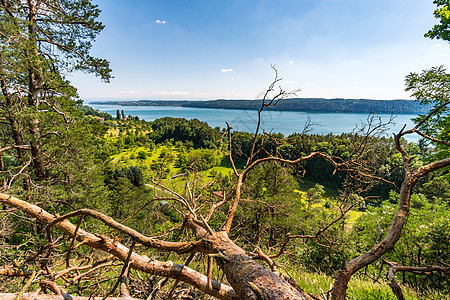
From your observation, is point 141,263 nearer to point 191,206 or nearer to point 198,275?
point 198,275

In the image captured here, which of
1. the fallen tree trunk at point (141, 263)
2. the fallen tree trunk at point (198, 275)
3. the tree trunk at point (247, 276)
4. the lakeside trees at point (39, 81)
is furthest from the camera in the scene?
the lakeside trees at point (39, 81)

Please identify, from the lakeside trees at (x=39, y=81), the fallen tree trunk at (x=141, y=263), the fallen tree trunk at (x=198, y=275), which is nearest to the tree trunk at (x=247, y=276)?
the fallen tree trunk at (x=198, y=275)

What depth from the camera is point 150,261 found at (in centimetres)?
187

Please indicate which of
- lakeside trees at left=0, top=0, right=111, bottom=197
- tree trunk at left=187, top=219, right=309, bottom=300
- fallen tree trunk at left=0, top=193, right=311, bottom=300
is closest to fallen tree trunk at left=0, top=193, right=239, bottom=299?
fallen tree trunk at left=0, top=193, right=311, bottom=300

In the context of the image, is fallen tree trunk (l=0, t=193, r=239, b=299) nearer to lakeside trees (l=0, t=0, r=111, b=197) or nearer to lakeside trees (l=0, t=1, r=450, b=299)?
lakeside trees (l=0, t=1, r=450, b=299)

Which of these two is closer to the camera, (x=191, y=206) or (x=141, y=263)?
(x=141, y=263)

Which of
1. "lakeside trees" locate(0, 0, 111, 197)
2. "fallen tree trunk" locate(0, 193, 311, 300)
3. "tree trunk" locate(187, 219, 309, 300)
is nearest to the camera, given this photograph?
"tree trunk" locate(187, 219, 309, 300)

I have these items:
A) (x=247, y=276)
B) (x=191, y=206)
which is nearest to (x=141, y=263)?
(x=247, y=276)

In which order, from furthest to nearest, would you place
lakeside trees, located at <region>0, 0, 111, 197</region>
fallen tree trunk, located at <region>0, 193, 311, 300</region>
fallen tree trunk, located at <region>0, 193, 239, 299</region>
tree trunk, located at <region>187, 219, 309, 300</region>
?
lakeside trees, located at <region>0, 0, 111, 197</region> < fallen tree trunk, located at <region>0, 193, 239, 299</region> < fallen tree trunk, located at <region>0, 193, 311, 300</region> < tree trunk, located at <region>187, 219, 309, 300</region>

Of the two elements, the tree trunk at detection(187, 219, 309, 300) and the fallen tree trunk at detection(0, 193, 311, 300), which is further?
the fallen tree trunk at detection(0, 193, 311, 300)

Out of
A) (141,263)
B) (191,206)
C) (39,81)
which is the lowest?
(191,206)

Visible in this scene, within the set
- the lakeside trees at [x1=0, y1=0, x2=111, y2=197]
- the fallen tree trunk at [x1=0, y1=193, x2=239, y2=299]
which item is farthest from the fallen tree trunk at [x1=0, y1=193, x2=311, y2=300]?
the lakeside trees at [x1=0, y1=0, x2=111, y2=197]

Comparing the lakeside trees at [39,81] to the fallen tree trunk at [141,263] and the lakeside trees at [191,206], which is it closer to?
the lakeside trees at [191,206]

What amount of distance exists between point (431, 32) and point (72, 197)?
16.5 m
